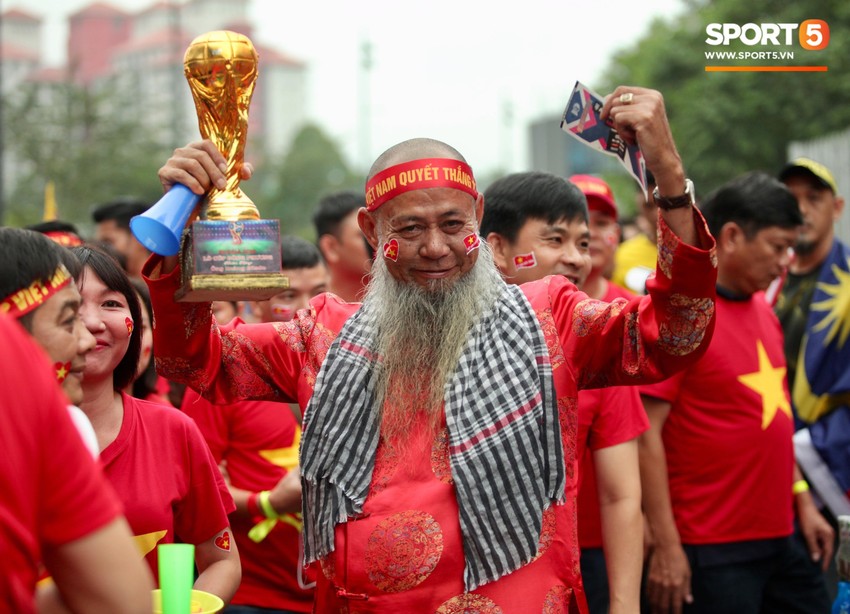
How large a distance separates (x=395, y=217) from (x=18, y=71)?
12456cm

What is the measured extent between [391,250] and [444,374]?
0.40 metres

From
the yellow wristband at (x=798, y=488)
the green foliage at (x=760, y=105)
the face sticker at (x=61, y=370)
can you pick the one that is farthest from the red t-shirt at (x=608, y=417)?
the green foliage at (x=760, y=105)

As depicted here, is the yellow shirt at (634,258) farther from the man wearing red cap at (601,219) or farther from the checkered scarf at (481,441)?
the checkered scarf at (481,441)

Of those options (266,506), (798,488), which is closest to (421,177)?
(266,506)

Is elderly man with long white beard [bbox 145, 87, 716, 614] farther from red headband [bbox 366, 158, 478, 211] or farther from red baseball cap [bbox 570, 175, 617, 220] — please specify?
red baseball cap [bbox 570, 175, 617, 220]

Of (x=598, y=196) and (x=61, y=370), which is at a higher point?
(x=598, y=196)

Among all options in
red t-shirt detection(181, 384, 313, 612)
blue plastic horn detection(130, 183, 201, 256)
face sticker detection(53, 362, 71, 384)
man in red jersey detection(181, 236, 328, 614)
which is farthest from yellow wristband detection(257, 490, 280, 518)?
face sticker detection(53, 362, 71, 384)

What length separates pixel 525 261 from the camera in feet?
14.7

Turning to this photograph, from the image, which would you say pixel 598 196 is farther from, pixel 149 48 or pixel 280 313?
pixel 149 48

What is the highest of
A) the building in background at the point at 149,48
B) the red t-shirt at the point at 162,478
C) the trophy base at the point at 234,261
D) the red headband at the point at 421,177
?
the building in background at the point at 149,48

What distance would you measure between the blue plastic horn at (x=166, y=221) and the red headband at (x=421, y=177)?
0.60 meters

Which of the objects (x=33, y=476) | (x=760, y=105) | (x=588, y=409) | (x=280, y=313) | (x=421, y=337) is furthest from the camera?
(x=760, y=105)

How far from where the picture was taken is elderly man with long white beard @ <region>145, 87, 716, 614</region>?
3072 millimetres

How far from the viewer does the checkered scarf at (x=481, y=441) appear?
311cm
